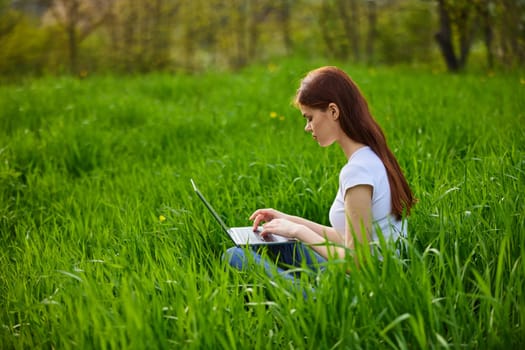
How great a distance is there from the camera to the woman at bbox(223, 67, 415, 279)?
2.27 m

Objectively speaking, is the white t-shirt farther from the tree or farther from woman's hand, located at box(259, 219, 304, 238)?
the tree

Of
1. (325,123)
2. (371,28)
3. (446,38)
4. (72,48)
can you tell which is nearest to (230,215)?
(325,123)

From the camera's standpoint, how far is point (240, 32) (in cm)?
1237

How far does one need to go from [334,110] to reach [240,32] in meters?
10.4

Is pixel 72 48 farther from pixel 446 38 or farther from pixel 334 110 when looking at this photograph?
pixel 334 110

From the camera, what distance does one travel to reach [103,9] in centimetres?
1063

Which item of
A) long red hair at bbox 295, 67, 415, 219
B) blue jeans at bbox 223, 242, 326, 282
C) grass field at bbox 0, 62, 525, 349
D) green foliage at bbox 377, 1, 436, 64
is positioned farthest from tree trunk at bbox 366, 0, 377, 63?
blue jeans at bbox 223, 242, 326, 282

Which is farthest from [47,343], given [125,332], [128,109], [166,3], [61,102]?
[166,3]

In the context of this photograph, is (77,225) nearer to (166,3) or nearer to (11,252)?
(11,252)

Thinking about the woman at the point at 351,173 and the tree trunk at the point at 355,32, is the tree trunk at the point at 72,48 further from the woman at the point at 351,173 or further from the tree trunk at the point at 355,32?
the woman at the point at 351,173

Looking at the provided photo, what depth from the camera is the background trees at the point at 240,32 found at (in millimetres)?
9320

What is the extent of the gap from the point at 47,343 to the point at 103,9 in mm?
9558

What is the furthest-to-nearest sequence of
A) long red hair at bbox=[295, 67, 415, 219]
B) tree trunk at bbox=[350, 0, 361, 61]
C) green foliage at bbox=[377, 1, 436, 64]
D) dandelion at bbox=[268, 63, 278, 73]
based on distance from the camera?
1. green foliage at bbox=[377, 1, 436, 64]
2. tree trunk at bbox=[350, 0, 361, 61]
3. dandelion at bbox=[268, 63, 278, 73]
4. long red hair at bbox=[295, 67, 415, 219]

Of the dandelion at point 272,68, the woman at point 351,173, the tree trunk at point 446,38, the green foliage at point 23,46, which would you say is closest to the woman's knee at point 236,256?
the woman at point 351,173
